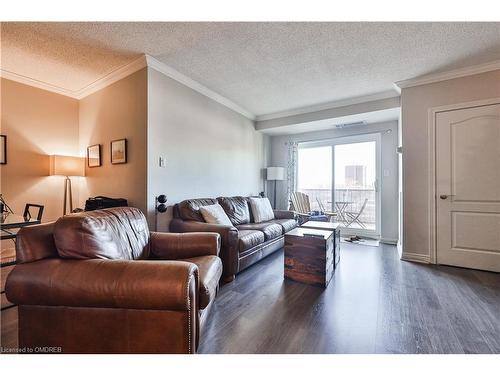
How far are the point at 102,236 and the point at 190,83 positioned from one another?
2582mm

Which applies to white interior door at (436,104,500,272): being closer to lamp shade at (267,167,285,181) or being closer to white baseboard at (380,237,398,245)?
white baseboard at (380,237,398,245)

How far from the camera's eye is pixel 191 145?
335cm

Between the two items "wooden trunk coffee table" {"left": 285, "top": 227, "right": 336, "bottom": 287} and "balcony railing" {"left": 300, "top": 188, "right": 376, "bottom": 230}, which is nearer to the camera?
"wooden trunk coffee table" {"left": 285, "top": 227, "right": 336, "bottom": 287}

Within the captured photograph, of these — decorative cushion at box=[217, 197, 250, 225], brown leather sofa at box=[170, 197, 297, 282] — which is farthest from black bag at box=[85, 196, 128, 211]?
decorative cushion at box=[217, 197, 250, 225]

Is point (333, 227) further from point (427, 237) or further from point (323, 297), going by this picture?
point (427, 237)

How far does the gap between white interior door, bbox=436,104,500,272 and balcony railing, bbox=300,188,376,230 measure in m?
1.61

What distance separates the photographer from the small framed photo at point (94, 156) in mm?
3391

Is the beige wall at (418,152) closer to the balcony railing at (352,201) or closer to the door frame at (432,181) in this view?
the door frame at (432,181)

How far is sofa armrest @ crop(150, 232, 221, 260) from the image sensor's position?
6.28 ft

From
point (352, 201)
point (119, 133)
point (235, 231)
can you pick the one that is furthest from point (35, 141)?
point (352, 201)

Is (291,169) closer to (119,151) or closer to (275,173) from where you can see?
(275,173)

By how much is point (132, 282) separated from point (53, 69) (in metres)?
3.37

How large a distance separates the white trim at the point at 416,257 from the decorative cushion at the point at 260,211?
6.61ft
